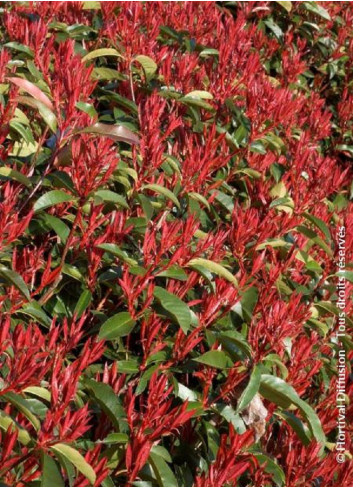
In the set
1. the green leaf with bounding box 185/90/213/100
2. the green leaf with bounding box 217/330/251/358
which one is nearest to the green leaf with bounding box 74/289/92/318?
the green leaf with bounding box 217/330/251/358

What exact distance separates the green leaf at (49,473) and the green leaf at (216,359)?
541mm

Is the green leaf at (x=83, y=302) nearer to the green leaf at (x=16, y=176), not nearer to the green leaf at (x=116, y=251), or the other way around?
the green leaf at (x=116, y=251)

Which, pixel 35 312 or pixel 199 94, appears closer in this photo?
pixel 35 312

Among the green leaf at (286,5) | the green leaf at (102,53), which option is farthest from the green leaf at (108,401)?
the green leaf at (286,5)

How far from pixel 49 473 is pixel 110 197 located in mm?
878

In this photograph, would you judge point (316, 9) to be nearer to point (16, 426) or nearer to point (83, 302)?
point (83, 302)

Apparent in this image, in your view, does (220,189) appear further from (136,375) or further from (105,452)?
(105,452)

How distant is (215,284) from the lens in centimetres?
220

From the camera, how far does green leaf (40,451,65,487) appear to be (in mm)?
1561

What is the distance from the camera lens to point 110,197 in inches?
86.9

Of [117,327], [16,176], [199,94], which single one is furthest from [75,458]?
[199,94]

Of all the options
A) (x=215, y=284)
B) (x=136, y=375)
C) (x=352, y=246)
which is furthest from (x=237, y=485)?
(x=352, y=246)

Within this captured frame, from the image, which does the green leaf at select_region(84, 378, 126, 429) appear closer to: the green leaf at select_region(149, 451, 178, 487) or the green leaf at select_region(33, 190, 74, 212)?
the green leaf at select_region(149, 451, 178, 487)

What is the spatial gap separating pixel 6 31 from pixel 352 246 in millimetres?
1571
